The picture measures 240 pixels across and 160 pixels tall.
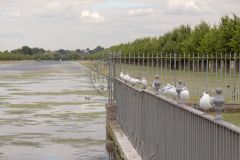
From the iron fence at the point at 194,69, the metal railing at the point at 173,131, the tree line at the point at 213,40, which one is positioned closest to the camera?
the metal railing at the point at 173,131

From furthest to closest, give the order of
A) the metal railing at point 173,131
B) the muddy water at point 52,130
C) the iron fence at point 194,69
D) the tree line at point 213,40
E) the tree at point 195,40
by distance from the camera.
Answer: the tree at point 195,40 → the tree line at point 213,40 → the iron fence at point 194,69 → the muddy water at point 52,130 → the metal railing at point 173,131

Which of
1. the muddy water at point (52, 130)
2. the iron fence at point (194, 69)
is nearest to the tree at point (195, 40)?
the iron fence at point (194, 69)

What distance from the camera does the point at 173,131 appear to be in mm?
7324

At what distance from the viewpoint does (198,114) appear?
222 inches

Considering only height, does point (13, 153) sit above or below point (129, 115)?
below

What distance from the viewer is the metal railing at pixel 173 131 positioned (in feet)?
16.0

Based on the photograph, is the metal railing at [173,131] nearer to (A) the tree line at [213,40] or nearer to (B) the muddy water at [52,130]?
(B) the muddy water at [52,130]

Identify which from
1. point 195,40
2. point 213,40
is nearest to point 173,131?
point 213,40

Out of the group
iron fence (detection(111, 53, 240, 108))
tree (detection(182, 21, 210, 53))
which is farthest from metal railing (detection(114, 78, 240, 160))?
tree (detection(182, 21, 210, 53))

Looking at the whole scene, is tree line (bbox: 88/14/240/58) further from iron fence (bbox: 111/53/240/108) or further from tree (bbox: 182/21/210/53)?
iron fence (bbox: 111/53/240/108)

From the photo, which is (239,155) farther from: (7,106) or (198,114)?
(7,106)

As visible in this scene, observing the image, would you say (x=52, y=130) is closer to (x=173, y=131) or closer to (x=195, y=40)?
(x=173, y=131)

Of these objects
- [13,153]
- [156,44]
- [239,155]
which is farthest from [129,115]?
[156,44]

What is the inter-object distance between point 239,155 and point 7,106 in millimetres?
23449
